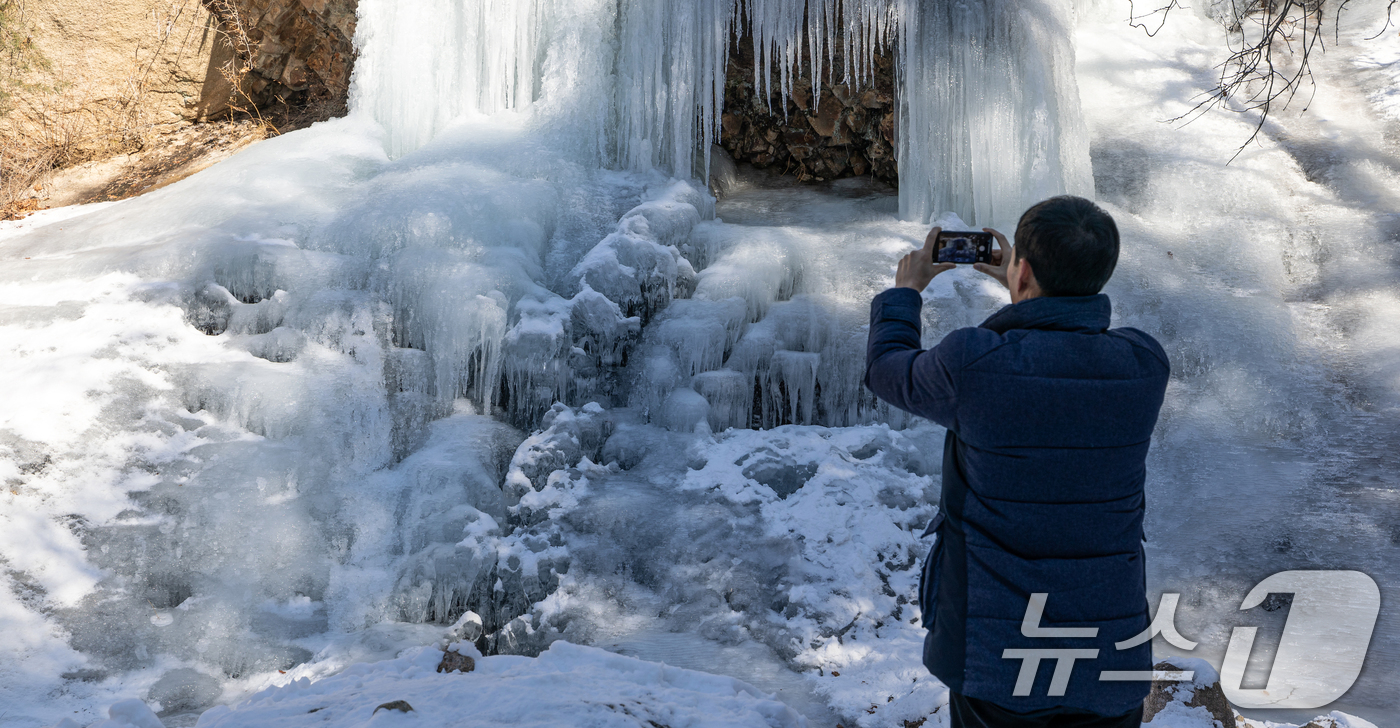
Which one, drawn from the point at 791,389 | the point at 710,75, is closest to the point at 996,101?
the point at 710,75

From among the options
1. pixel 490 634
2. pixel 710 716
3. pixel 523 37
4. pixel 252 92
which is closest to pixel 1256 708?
pixel 710 716

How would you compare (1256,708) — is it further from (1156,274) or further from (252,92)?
(252,92)

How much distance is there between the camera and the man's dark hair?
1.33 m

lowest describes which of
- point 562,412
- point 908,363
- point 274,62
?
point 562,412

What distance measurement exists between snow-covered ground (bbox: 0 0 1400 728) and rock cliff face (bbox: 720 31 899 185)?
1.20m

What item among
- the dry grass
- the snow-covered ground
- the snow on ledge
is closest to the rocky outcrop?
the dry grass

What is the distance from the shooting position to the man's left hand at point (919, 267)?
1553 millimetres

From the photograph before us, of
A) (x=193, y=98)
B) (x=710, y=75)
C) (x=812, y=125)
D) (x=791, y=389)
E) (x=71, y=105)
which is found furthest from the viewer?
(x=193, y=98)

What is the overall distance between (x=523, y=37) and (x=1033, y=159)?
11.9 feet

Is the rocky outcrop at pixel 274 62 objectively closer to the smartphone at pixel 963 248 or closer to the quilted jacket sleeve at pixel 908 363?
the smartphone at pixel 963 248

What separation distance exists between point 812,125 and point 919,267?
645cm

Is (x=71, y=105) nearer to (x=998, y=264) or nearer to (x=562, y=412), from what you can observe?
(x=562, y=412)

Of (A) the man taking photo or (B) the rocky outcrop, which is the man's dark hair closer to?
(A) the man taking photo

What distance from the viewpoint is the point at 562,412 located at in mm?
4543
